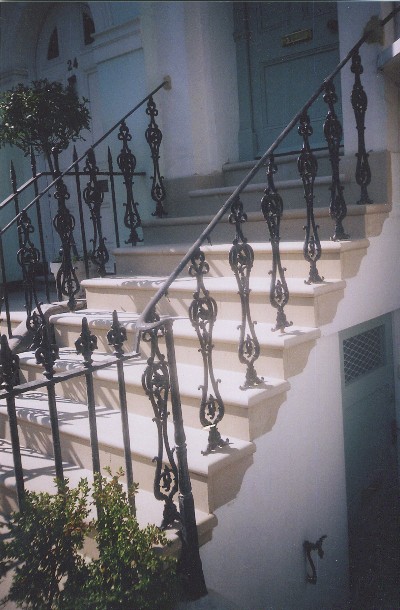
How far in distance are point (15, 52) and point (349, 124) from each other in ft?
18.9

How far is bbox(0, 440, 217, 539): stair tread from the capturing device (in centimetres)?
262

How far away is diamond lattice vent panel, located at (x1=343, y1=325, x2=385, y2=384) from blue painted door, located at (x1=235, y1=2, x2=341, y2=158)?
192 centimetres

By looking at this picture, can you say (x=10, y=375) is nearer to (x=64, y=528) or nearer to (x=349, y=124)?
(x=64, y=528)

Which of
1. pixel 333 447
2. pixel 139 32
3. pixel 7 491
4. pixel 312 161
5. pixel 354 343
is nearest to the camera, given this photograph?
pixel 7 491

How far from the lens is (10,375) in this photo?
2.22 meters

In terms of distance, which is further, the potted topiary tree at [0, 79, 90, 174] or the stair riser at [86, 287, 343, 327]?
the potted topiary tree at [0, 79, 90, 174]

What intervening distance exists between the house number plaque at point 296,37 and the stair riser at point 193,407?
3530mm

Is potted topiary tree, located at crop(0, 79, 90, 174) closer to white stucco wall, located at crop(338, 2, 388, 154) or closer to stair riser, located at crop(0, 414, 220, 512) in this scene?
white stucco wall, located at crop(338, 2, 388, 154)

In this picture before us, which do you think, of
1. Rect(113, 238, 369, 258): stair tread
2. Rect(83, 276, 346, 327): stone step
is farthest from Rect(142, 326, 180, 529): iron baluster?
Rect(113, 238, 369, 258): stair tread

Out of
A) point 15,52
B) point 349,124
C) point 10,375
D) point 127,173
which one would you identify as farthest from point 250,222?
point 15,52

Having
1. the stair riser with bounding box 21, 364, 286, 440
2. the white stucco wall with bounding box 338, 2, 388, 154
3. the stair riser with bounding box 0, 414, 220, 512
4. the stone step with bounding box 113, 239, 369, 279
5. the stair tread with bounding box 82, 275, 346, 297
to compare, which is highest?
the white stucco wall with bounding box 338, 2, 388, 154

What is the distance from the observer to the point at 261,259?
12.9 ft

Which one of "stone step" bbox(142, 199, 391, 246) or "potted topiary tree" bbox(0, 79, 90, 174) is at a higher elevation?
"potted topiary tree" bbox(0, 79, 90, 174)

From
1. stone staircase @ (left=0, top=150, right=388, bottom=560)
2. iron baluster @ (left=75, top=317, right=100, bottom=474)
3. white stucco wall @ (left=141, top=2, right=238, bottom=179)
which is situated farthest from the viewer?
white stucco wall @ (left=141, top=2, right=238, bottom=179)
